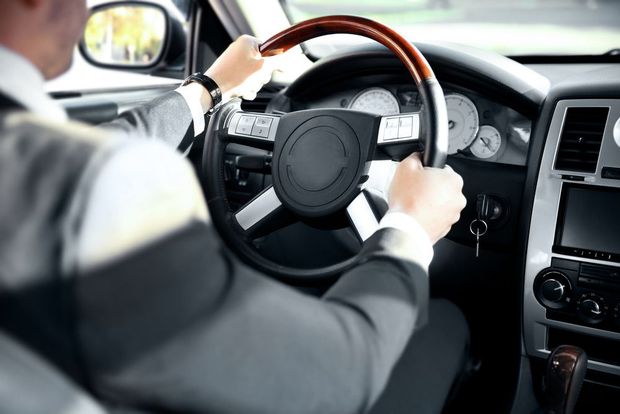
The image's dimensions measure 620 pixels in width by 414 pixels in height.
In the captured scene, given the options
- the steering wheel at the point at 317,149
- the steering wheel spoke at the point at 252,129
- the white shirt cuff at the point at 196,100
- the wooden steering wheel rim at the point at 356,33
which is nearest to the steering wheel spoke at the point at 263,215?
the steering wheel at the point at 317,149

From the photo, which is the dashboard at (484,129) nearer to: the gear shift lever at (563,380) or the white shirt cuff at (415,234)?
the gear shift lever at (563,380)

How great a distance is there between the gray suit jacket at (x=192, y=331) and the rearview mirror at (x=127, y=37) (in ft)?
6.94

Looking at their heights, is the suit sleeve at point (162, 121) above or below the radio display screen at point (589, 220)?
above

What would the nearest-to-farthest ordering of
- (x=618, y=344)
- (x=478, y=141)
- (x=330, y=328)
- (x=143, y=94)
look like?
(x=330, y=328) < (x=618, y=344) < (x=478, y=141) < (x=143, y=94)

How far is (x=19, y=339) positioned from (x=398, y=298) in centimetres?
45

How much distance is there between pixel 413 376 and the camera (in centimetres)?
145

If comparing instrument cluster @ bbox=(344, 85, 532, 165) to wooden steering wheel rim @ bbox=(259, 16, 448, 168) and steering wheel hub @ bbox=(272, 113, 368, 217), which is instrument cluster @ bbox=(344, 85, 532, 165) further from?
wooden steering wheel rim @ bbox=(259, 16, 448, 168)

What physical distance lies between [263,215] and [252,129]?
22 centimetres

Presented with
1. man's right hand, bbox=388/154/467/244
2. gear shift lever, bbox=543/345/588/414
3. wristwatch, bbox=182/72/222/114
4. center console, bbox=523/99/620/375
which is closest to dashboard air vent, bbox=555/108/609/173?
center console, bbox=523/99/620/375

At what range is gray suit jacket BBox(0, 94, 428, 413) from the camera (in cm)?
55

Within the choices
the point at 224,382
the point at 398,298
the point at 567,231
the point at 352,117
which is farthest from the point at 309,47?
the point at 224,382

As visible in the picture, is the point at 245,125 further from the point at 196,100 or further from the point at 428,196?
the point at 428,196

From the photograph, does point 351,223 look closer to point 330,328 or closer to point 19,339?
point 330,328

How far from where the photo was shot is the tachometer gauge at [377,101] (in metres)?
1.87
